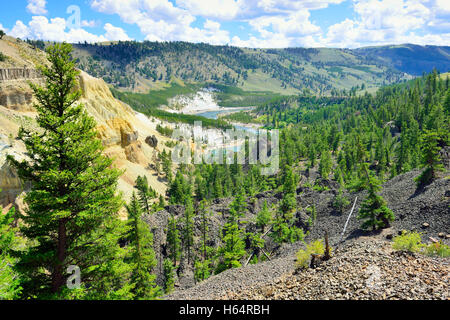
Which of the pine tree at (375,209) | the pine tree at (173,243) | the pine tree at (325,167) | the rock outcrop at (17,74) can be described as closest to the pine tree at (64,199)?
the pine tree at (375,209)

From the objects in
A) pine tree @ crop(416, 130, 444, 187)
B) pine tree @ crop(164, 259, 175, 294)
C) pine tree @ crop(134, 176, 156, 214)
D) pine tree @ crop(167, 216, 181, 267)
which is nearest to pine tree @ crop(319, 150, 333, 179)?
pine tree @ crop(416, 130, 444, 187)

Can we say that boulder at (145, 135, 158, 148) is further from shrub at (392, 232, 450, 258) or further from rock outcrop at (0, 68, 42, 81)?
shrub at (392, 232, 450, 258)

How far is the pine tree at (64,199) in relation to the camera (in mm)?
13898

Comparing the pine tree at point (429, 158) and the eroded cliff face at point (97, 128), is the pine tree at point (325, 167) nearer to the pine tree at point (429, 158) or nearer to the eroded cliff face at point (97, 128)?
the pine tree at point (429, 158)

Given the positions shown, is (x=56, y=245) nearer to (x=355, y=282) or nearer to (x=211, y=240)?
(x=355, y=282)

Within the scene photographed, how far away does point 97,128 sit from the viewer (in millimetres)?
77812

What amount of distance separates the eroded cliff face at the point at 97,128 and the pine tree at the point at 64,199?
76.1 feet

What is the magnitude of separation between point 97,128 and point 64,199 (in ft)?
232

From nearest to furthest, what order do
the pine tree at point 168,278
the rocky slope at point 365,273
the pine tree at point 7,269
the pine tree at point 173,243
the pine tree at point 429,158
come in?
1. the pine tree at point 7,269
2. the rocky slope at point 365,273
3. the pine tree at point 168,278
4. the pine tree at point 429,158
5. the pine tree at point 173,243

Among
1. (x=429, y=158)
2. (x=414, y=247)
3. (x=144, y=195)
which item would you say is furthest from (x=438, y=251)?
(x=144, y=195)

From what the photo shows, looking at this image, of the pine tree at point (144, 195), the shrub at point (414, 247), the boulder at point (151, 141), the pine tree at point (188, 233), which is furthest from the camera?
the boulder at point (151, 141)

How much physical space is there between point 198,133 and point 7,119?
145159mm

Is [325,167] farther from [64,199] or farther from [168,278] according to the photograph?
[64,199]

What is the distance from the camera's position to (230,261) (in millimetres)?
35750
